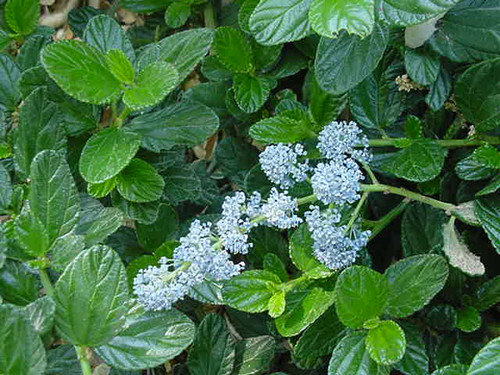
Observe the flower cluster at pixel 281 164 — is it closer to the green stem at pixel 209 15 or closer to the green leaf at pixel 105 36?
the green leaf at pixel 105 36

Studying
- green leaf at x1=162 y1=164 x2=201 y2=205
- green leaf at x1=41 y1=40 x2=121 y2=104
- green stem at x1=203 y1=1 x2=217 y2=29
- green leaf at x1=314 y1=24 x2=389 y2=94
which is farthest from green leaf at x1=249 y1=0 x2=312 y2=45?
green stem at x1=203 y1=1 x2=217 y2=29

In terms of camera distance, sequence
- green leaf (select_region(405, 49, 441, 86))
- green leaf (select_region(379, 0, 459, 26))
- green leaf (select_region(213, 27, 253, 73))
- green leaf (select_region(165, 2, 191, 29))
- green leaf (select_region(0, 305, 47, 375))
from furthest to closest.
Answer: green leaf (select_region(165, 2, 191, 29)) → green leaf (select_region(213, 27, 253, 73)) → green leaf (select_region(405, 49, 441, 86)) → green leaf (select_region(379, 0, 459, 26)) → green leaf (select_region(0, 305, 47, 375))

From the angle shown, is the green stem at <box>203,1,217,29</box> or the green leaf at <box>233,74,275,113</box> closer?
the green leaf at <box>233,74,275,113</box>

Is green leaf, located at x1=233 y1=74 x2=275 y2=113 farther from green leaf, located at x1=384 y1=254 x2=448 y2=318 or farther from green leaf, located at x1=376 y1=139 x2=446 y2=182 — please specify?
green leaf, located at x1=384 y1=254 x2=448 y2=318

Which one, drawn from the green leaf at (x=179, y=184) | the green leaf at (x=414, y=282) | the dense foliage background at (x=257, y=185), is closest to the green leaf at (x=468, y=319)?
the dense foliage background at (x=257, y=185)

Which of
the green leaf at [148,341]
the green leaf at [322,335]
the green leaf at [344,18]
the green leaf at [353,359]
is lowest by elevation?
the green leaf at [322,335]
